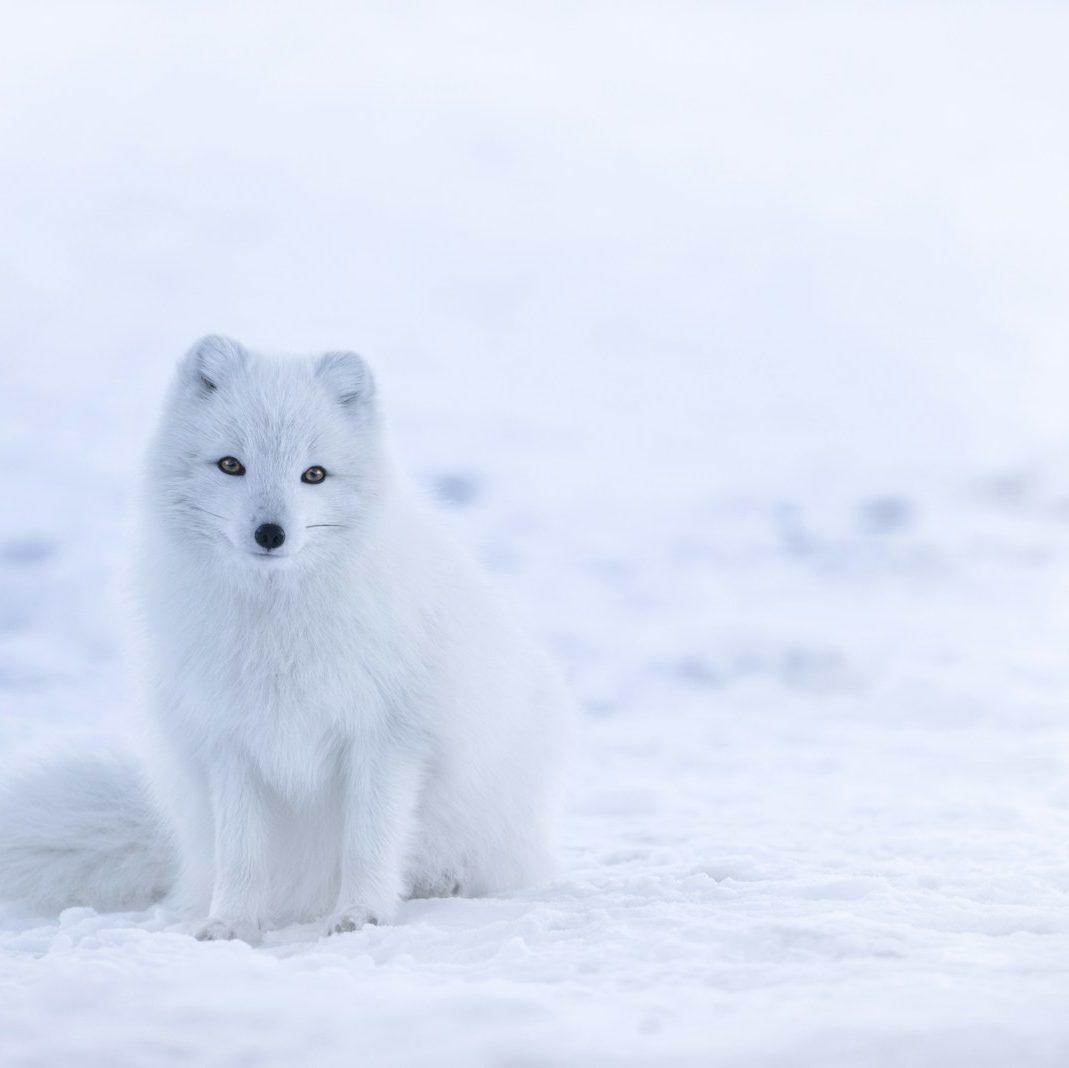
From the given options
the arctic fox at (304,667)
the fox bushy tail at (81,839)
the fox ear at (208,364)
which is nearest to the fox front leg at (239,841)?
the arctic fox at (304,667)

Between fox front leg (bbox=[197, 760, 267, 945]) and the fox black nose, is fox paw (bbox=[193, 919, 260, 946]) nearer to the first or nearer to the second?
fox front leg (bbox=[197, 760, 267, 945])

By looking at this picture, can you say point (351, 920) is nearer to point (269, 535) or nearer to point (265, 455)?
point (269, 535)

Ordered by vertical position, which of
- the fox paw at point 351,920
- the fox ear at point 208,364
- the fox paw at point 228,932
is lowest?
the fox paw at point 228,932

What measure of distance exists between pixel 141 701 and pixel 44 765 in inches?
14.6

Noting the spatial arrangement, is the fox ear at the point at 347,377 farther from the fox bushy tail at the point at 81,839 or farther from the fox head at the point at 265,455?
the fox bushy tail at the point at 81,839

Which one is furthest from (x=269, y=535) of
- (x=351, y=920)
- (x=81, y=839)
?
(x=81, y=839)

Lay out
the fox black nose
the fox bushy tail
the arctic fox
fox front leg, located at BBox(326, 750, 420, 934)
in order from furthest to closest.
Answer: the fox bushy tail, fox front leg, located at BBox(326, 750, 420, 934), the arctic fox, the fox black nose

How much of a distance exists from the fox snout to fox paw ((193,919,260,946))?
Answer: 0.73m

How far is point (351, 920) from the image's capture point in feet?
8.20

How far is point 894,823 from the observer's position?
3.76m

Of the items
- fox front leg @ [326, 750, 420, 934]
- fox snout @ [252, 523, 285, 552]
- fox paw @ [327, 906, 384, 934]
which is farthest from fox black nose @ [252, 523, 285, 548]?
fox paw @ [327, 906, 384, 934]

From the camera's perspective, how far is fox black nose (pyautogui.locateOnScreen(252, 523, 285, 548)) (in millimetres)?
2342

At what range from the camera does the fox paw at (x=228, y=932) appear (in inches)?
97.9

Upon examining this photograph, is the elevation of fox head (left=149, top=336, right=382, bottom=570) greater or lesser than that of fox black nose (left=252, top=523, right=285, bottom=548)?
greater
